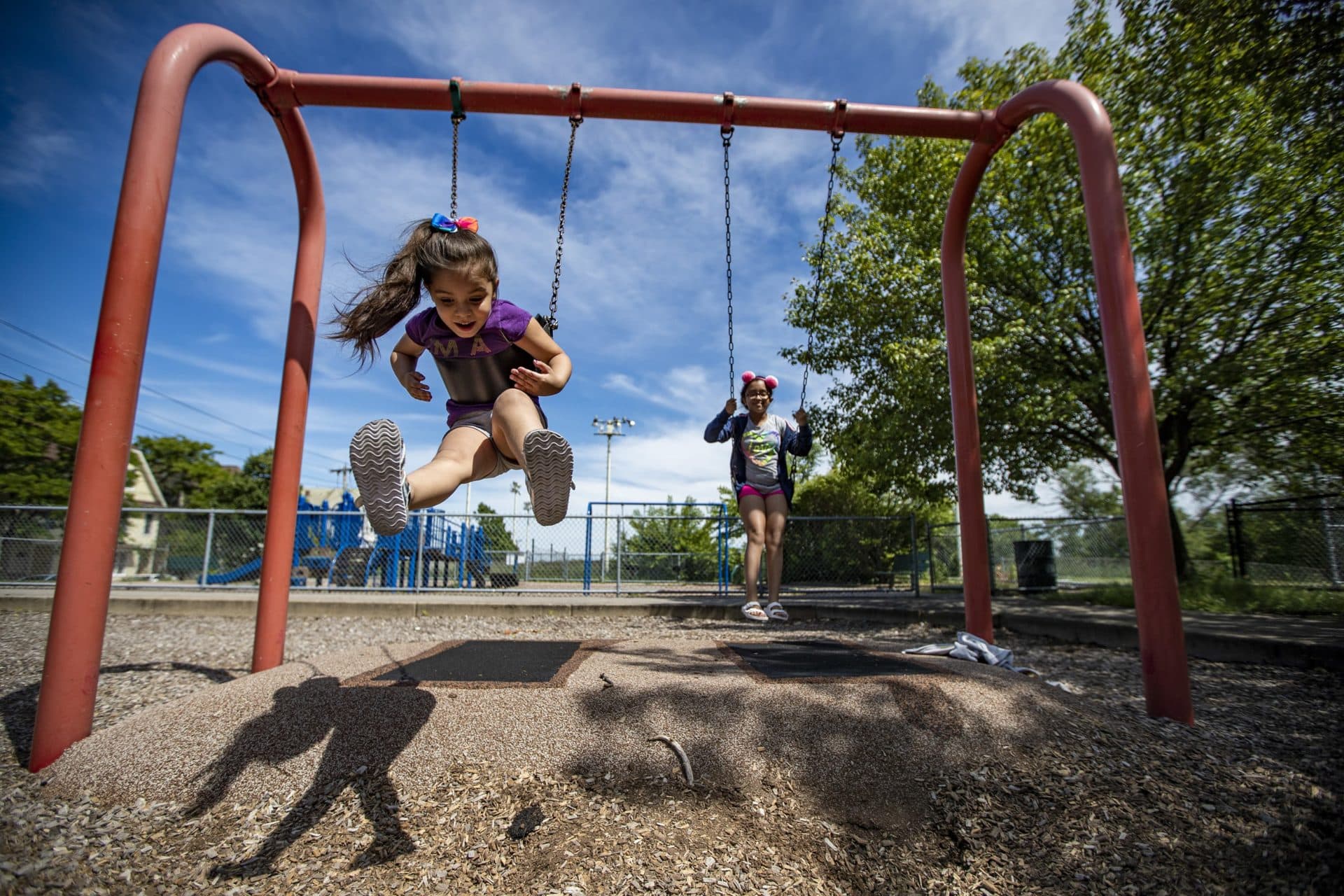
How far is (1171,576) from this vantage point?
3100mm

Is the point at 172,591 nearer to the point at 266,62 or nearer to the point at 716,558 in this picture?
the point at 716,558

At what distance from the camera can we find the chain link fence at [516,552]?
33.9 feet

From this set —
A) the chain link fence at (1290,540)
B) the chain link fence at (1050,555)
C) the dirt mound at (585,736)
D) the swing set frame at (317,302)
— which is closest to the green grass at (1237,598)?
the chain link fence at (1290,540)

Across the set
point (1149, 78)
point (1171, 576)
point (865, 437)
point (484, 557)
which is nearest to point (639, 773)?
point (1171, 576)

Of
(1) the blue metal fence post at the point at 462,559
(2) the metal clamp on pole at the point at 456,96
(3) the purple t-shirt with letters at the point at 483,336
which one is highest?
(2) the metal clamp on pole at the point at 456,96

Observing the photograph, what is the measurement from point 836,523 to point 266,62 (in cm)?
934

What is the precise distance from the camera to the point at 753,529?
5.32 metres

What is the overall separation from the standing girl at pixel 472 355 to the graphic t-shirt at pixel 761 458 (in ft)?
8.51

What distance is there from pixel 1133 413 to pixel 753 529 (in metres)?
2.70

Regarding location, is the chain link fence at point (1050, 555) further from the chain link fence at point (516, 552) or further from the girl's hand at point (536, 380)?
the girl's hand at point (536, 380)

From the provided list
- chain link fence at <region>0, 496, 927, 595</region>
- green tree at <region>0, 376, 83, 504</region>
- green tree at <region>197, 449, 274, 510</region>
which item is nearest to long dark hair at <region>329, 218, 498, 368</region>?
chain link fence at <region>0, 496, 927, 595</region>

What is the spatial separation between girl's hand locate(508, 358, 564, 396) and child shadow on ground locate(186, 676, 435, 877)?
131cm

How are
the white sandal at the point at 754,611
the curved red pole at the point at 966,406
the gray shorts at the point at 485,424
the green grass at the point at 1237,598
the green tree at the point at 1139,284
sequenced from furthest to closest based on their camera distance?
the green tree at the point at 1139,284
the green grass at the point at 1237,598
the white sandal at the point at 754,611
the curved red pole at the point at 966,406
the gray shorts at the point at 485,424

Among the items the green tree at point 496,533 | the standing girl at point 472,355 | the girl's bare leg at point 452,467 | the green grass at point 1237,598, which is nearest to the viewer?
the girl's bare leg at point 452,467
